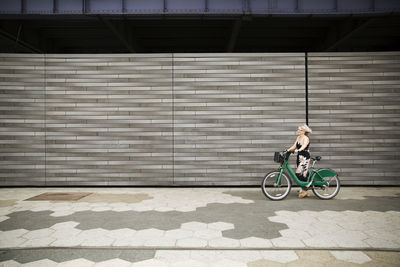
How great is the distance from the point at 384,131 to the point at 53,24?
13565 millimetres

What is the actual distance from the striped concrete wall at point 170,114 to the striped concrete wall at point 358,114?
1.2 inches

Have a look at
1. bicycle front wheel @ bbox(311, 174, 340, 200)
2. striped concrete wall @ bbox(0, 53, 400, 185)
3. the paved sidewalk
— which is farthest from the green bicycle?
striped concrete wall @ bbox(0, 53, 400, 185)

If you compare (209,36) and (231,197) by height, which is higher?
(209,36)

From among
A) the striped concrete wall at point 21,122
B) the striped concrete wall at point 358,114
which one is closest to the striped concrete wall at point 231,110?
the striped concrete wall at point 358,114

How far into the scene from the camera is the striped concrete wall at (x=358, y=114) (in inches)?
286

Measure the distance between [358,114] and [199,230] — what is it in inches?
248

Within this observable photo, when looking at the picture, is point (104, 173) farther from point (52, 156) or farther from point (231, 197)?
point (231, 197)

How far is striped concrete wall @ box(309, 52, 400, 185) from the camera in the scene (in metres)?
7.27

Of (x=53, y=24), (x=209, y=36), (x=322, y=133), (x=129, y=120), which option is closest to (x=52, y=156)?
(x=129, y=120)

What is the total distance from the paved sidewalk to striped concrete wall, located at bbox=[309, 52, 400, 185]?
4.66 feet

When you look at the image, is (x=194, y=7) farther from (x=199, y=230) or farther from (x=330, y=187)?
(x=199, y=230)

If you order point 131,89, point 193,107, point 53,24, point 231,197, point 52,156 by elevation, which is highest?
point 53,24

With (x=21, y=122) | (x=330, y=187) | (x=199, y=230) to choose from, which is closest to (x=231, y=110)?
(x=330, y=187)

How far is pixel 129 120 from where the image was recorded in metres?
7.44
